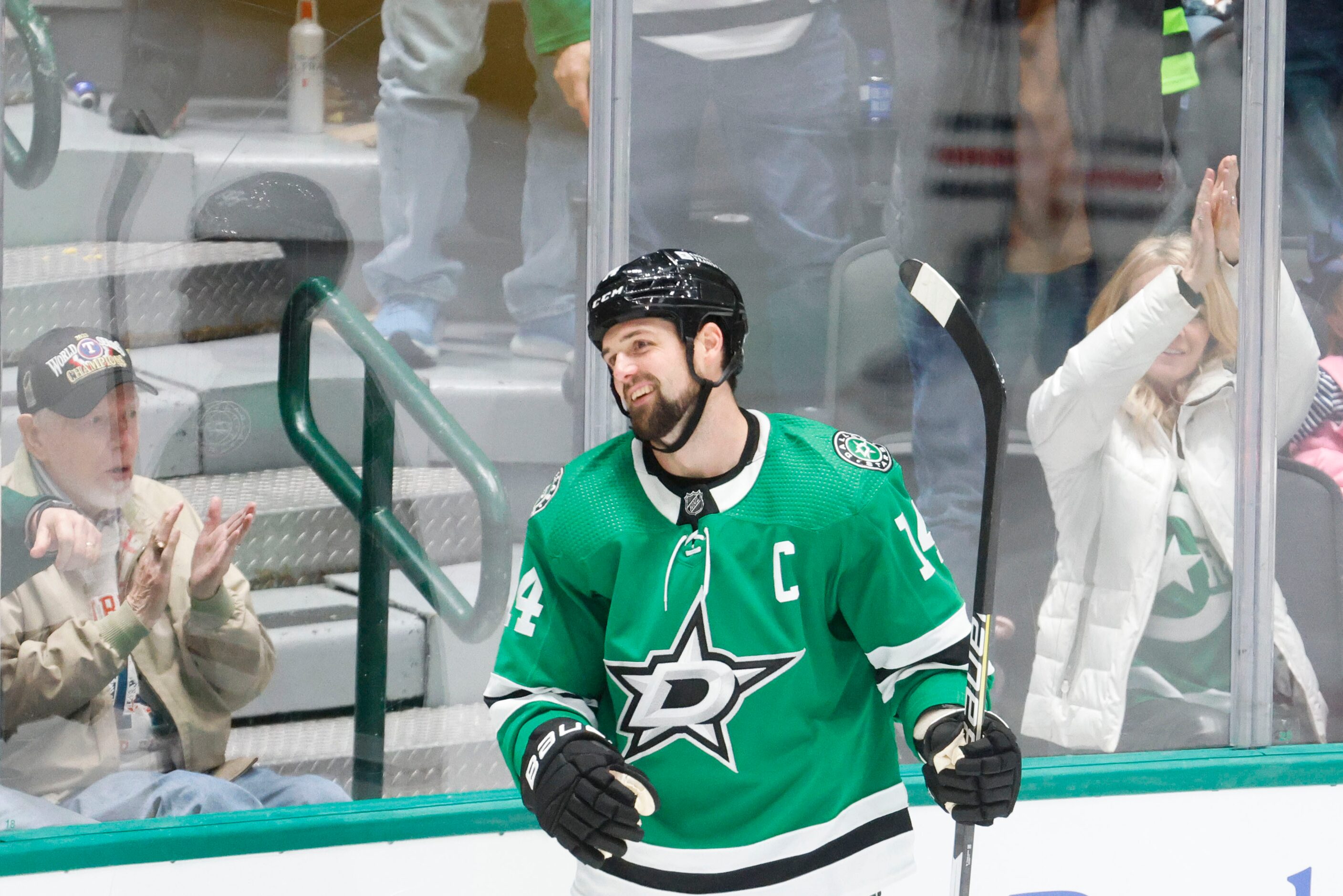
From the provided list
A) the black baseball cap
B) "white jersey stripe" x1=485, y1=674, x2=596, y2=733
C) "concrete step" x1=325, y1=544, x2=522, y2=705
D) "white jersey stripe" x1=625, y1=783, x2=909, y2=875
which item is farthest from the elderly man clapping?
"white jersey stripe" x1=625, y1=783, x2=909, y2=875

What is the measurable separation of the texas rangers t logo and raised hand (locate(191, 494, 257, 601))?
3.10 ft

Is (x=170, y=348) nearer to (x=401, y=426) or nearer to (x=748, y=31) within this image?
(x=401, y=426)

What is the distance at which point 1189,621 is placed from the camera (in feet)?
9.62

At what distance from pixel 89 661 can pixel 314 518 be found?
1.37 feet

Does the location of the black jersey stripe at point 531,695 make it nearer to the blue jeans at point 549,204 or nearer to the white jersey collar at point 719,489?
the white jersey collar at point 719,489

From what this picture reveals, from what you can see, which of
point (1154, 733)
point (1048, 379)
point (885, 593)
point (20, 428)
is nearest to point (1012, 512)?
point (1048, 379)

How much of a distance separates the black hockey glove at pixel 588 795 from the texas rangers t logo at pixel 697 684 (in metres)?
0.10

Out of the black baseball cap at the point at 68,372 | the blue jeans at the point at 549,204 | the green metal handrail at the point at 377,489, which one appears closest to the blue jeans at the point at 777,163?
the blue jeans at the point at 549,204

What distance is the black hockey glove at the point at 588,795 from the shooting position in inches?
63.3

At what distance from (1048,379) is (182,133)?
1.61 m

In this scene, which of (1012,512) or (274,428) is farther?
(1012,512)

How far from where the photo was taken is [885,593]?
176 centimetres

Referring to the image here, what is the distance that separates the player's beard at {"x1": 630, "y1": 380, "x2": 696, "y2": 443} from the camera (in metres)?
1.73

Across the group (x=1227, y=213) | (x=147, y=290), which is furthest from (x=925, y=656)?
(x=1227, y=213)
